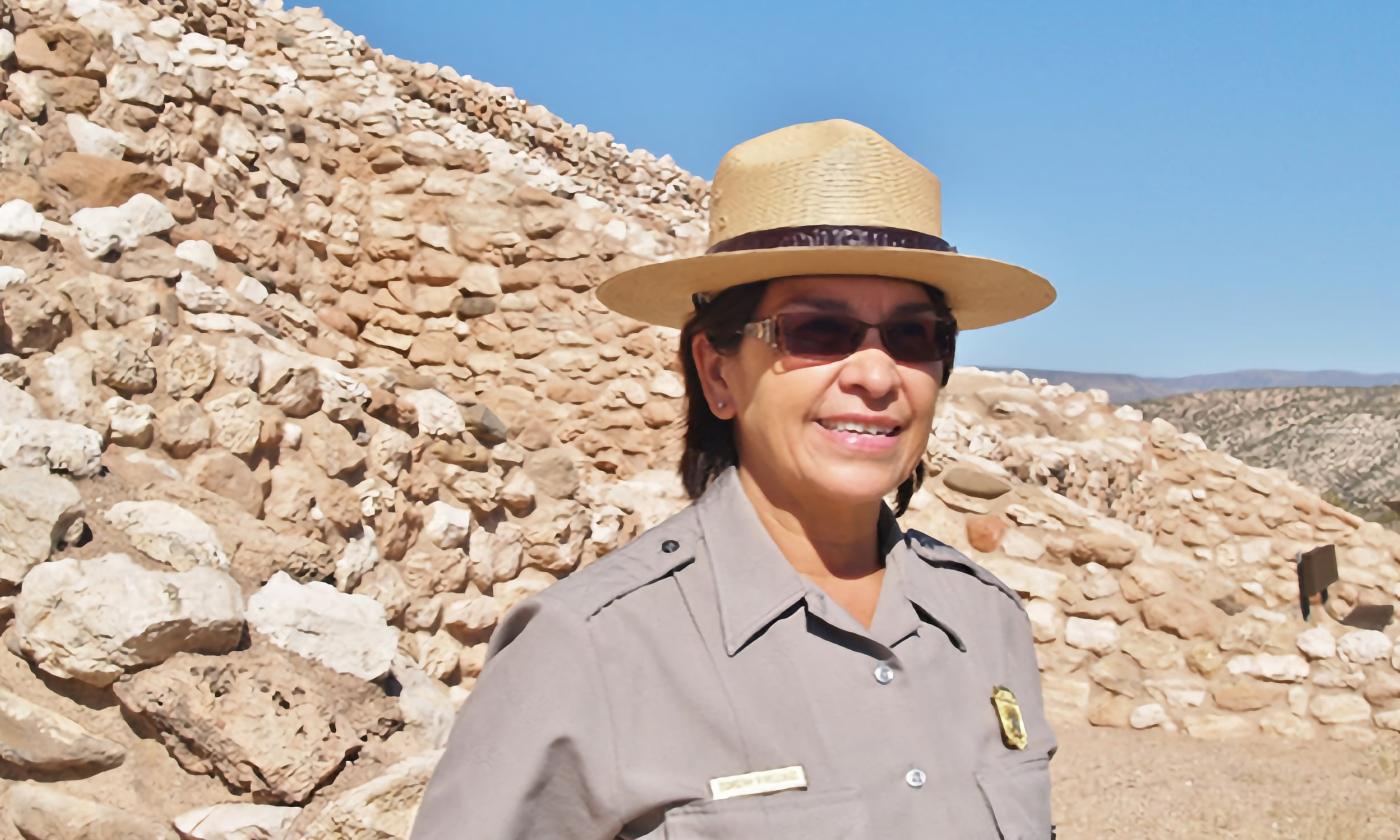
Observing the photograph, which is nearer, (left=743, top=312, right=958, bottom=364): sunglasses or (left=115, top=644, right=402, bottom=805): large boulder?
(left=743, top=312, right=958, bottom=364): sunglasses

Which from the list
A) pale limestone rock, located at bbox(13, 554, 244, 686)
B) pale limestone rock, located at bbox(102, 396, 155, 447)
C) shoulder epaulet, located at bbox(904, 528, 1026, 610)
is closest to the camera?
shoulder epaulet, located at bbox(904, 528, 1026, 610)

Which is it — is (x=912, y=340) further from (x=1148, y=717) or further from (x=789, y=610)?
(x=1148, y=717)

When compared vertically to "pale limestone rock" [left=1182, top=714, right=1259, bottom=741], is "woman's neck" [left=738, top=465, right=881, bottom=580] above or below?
above

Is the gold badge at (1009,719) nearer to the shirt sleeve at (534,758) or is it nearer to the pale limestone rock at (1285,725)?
the shirt sleeve at (534,758)

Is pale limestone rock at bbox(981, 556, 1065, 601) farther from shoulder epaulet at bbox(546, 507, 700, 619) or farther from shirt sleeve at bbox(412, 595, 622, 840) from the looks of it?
shirt sleeve at bbox(412, 595, 622, 840)

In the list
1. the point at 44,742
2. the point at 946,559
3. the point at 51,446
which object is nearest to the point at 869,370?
the point at 946,559

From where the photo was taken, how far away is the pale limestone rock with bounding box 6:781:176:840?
251 centimetres

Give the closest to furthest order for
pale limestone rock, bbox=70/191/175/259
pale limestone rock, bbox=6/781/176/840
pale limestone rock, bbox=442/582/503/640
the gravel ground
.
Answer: pale limestone rock, bbox=6/781/176/840, pale limestone rock, bbox=70/191/175/259, pale limestone rock, bbox=442/582/503/640, the gravel ground

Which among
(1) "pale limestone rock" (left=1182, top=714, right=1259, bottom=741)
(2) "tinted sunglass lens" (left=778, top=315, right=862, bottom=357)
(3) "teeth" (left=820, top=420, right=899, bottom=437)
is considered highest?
(2) "tinted sunglass lens" (left=778, top=315, right=862, bottom=357)

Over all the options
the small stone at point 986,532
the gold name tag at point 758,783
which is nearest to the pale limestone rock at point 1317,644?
the small stone at point 986,532

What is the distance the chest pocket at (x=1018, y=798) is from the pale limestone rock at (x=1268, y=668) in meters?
5.37

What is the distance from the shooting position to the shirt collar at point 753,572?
1.60 metres

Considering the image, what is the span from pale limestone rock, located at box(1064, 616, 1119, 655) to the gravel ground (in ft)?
1.60

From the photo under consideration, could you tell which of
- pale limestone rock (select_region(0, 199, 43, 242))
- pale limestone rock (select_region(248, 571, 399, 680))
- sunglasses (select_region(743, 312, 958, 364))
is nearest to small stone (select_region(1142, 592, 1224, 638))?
pale limestone rock (select_region(248, 571, 399, 680))
